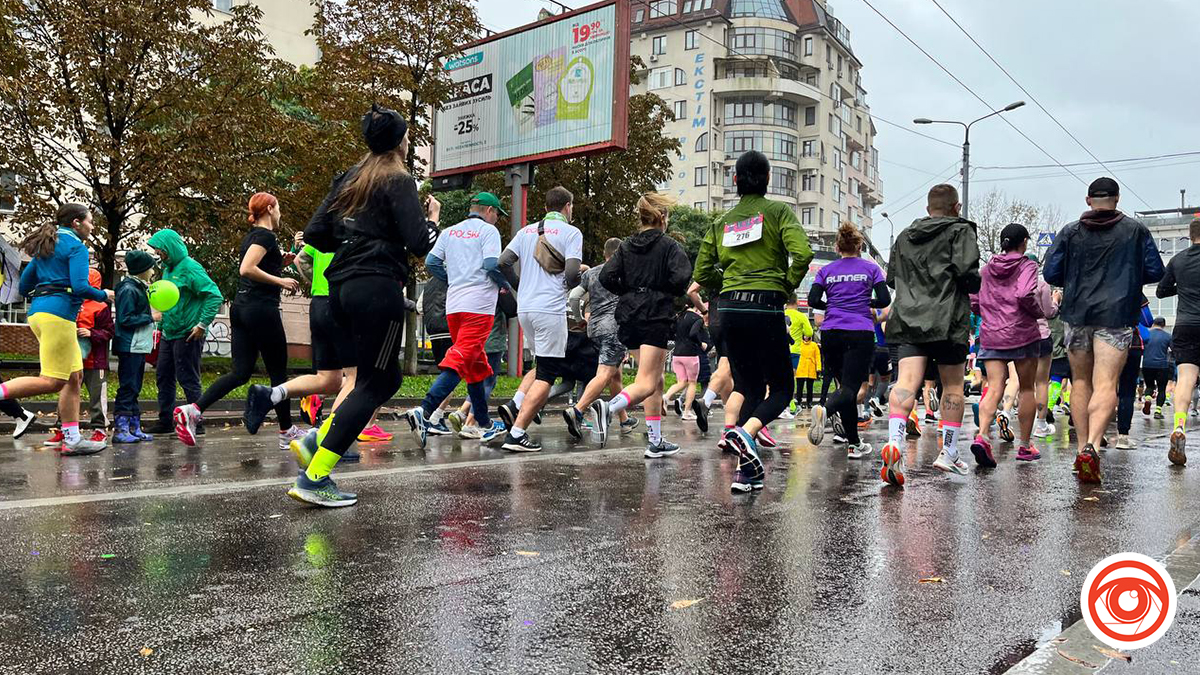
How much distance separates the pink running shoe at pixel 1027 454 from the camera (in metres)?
8.65

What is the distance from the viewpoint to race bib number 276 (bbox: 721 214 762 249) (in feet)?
21.2

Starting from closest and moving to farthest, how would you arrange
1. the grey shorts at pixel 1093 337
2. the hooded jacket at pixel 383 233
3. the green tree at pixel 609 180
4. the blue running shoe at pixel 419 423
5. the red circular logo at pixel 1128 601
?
the red circular logo at pixel 1128 601 < the hooded jacket at pixel 383 233 < the grey shorts at pixel 1093 337 < the blue running shoe at pixel 419 423 < the green tree at pixel 609 180

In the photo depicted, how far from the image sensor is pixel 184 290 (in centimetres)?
937

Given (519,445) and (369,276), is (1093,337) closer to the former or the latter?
(519,445)

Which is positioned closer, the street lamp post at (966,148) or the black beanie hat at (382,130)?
the black beanie hat at (382,130)

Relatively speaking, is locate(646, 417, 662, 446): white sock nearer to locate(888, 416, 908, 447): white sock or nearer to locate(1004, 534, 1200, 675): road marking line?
locate(888, 416, 908, 447): white sock

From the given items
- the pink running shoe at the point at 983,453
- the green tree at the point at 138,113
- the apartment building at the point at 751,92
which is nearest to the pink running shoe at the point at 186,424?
the pink running shoe at the point at 983,453

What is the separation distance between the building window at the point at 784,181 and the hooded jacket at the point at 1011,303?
72081mm

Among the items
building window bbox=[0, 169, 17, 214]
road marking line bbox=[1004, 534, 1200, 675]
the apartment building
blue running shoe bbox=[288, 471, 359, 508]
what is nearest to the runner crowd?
blue running shoe bbox=[288, 471, 359, 508]

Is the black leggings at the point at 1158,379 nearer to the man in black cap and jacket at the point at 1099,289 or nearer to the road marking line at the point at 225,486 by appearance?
the man in black cap and jacket at the point at 1099,289

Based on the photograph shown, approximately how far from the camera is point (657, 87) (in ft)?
273

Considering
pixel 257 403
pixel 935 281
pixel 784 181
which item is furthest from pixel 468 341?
pixel 784 181

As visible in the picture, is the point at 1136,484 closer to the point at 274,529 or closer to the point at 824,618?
the point at 824,618

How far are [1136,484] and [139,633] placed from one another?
609 centimetres
